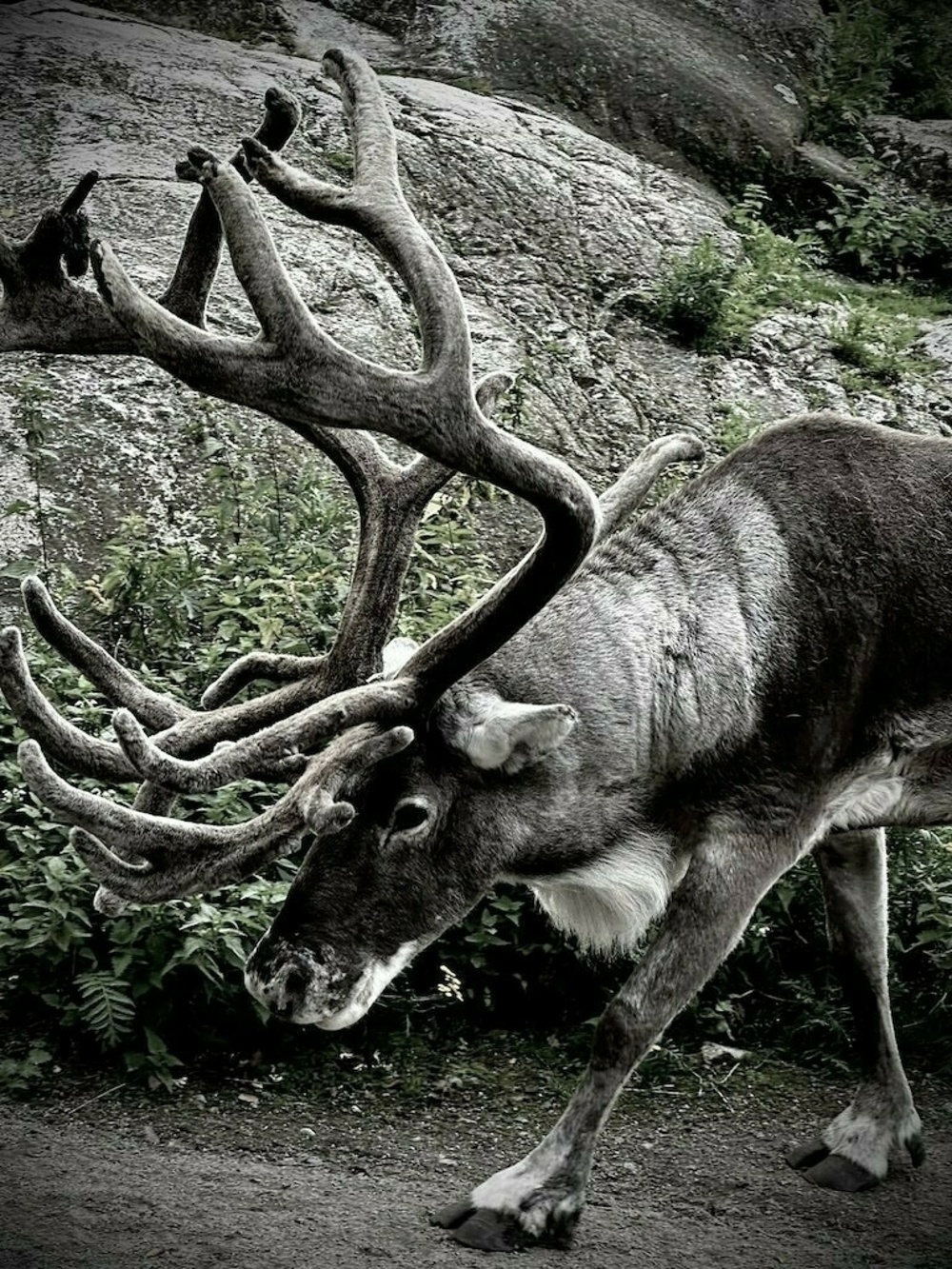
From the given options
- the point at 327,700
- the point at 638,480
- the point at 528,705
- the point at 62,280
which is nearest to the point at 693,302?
the point at 638,480

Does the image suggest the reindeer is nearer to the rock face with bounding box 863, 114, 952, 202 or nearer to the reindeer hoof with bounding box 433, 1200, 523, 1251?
the reindeer hoof with bounding box 433, 1200, 523, 1251

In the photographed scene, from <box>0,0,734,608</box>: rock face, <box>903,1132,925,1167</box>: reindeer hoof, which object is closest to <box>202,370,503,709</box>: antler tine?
<box>903,1132,925,1167</box>: reindeer hoof

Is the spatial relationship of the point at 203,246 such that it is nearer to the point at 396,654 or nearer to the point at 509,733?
the point at 396,654

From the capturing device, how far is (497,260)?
923 centimetres

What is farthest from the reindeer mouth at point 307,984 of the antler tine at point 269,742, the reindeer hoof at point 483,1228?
the reindeer hoof at point 483,1228

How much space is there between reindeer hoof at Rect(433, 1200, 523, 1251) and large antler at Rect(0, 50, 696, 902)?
112 centimetres

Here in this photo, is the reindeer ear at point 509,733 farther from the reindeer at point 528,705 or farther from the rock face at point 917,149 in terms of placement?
the rock face at point 917,149

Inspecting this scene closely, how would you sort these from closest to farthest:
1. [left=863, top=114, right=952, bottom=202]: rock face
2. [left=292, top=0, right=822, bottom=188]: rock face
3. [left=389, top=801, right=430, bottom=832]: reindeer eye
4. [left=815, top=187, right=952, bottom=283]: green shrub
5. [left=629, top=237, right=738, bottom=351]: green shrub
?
1. [left=389, top=801, right=430, bottom=832]: reindeer eye
2. [left=629, top=237, right=738, bottom=351]: green shrub
3. [left=815, top=187, right=952, bottom=283]: green shrub
4. [left=292, top=0, right=822, bottom=188]: rock face
5. [left=863, top=114, right=952, bottom=202]: rock face

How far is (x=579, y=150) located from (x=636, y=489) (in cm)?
577

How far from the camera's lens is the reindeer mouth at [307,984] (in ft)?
13.5

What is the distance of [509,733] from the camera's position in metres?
4.27

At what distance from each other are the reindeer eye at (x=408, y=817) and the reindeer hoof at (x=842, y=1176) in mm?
1674

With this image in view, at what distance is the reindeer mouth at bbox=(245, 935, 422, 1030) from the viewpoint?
4.12 m

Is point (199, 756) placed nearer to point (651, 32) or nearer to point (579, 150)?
point (579, 150)
